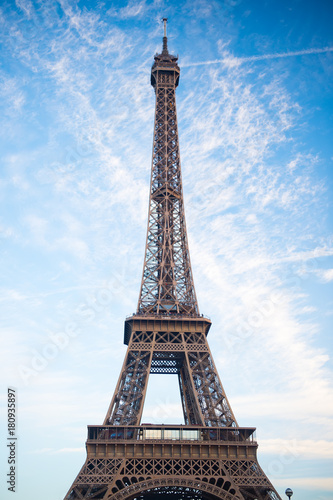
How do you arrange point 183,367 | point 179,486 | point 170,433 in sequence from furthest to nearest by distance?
point 183,367, point 170,433, point 179,486

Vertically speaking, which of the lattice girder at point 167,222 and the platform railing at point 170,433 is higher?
the lattice girder at point 167,222

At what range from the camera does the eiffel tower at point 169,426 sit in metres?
49.9

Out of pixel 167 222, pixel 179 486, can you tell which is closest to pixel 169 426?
pixel 179 486

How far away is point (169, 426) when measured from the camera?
53.3 metres

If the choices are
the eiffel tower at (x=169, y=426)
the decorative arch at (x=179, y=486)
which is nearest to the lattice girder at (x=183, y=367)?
the eiffel tower at (x=169, y=426)

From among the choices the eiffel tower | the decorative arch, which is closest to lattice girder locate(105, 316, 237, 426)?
the eiffel tower

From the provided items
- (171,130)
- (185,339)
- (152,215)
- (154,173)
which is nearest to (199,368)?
(185,339)

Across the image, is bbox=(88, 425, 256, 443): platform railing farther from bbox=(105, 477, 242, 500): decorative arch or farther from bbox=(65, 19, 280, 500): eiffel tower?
bbox=(105, 477, 242, 500): decorative arch

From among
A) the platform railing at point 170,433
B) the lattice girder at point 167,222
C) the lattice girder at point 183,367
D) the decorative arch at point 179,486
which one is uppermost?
the lattice girder at point 167,222

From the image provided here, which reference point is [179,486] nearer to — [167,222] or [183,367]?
[183,367]

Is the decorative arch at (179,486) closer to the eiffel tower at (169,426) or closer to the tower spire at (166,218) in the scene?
the eiffel tower at (169,426)

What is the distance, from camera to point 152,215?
2793 inches

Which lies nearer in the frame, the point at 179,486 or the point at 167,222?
the point at 179,486

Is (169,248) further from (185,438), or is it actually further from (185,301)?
(185,438)
